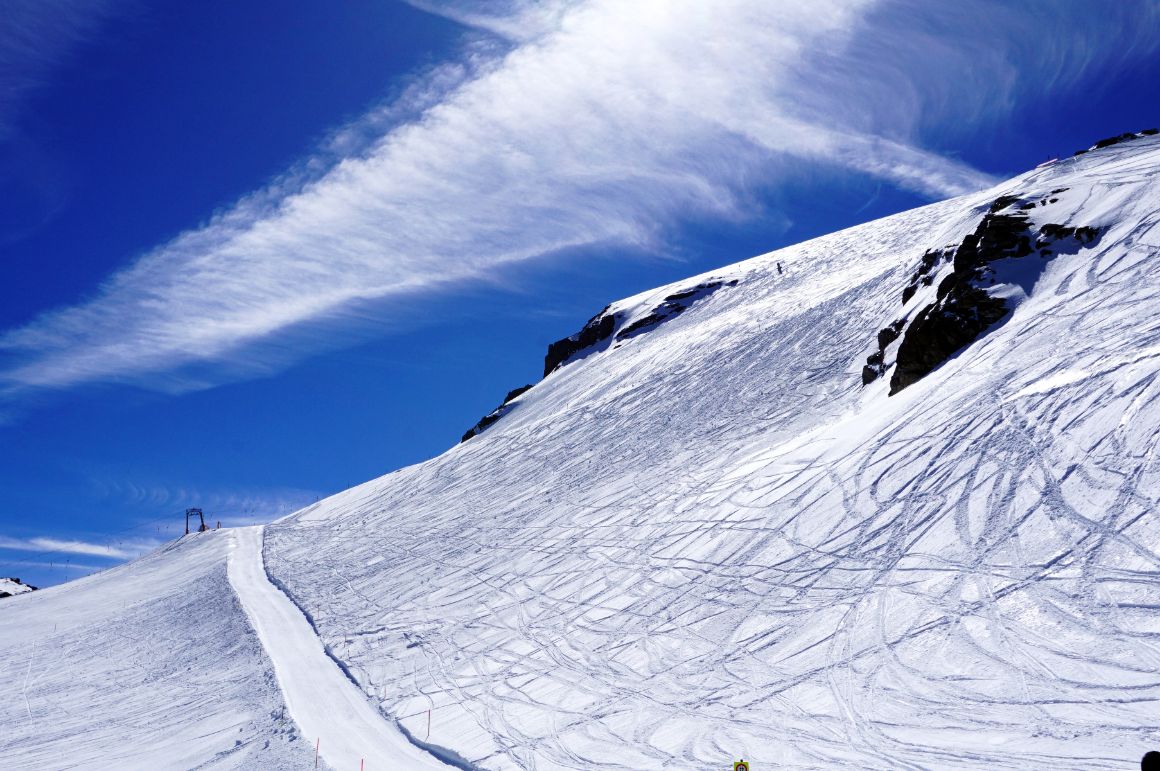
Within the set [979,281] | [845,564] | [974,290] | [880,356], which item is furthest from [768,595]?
[880,356]

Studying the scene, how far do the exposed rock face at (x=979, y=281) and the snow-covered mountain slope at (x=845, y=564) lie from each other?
0.56ft

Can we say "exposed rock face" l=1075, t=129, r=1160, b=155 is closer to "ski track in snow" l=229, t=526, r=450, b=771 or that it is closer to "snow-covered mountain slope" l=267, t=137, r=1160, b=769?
"snow-covered mountain slope" l=267, t=137, r=1160, b=769

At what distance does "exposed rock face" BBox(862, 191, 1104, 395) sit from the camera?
2556cm

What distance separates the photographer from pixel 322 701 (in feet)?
64.0

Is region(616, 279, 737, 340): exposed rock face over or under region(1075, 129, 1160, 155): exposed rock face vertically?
over

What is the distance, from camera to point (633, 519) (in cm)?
2614

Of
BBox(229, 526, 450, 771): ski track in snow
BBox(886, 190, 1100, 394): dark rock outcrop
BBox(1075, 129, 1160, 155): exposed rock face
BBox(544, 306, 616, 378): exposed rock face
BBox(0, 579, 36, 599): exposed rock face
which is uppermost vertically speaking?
BBox(544, 306, 616, 378): exposed rock face

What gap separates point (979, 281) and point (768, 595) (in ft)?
48.6

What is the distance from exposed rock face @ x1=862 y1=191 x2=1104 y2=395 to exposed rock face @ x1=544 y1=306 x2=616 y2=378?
3786cm

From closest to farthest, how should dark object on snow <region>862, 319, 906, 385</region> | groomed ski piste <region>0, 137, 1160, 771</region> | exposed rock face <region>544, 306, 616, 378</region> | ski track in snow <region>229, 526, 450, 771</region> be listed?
groomed ski piste <region>0, 137, 1160, 771</region>, ski track in snow <region>229, 526, 450, 771</region>, dark object on snow <region>862, 319, 906, 385</region>, exposed rock face <region>544, 306, 616, 378</region>

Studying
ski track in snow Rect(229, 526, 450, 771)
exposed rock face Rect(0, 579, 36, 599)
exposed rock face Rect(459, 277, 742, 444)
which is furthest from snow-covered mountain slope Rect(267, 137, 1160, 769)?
exposed rock face Rect(0, 579, 36, 599)

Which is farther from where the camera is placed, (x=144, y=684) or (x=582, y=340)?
(x=582, y=340)

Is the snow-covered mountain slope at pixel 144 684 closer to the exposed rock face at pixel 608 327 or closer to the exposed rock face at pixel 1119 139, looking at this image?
the exposed rock face at pixel 608 327

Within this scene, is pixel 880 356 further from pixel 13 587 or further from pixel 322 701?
pixel 13 587
